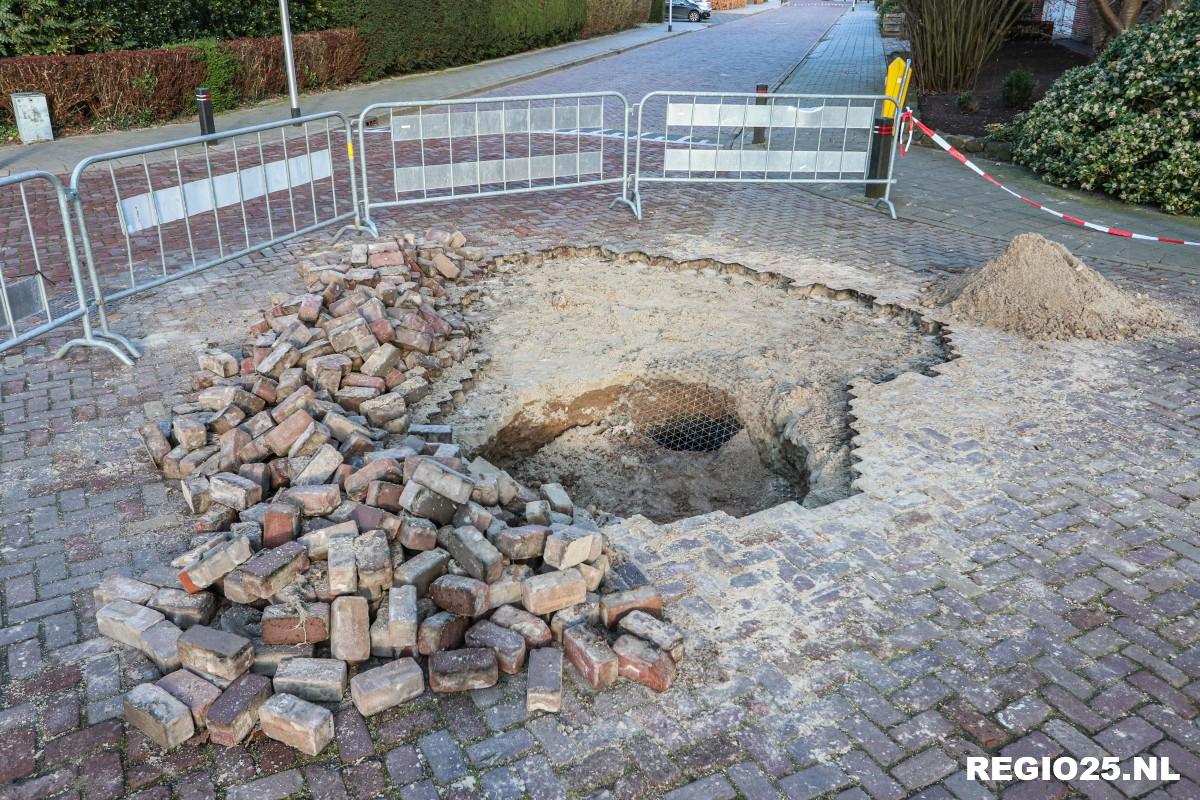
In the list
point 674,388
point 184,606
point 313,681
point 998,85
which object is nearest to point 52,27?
point 674,388

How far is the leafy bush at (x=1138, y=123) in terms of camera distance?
1084cm

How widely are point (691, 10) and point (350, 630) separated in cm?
4887

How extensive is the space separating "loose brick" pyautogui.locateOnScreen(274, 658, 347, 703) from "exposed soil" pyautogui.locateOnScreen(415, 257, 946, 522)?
7.63 feet

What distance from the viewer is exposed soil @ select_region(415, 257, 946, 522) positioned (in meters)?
5.71

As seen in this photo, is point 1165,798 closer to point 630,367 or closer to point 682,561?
point 682,561

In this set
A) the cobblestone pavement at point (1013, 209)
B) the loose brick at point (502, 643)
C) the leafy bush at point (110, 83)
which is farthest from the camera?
the leafy bush at point (110, 83)

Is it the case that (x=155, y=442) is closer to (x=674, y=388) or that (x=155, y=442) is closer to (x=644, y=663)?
(x=644, y=663)

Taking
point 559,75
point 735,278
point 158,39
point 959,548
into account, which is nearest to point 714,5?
point 559,75

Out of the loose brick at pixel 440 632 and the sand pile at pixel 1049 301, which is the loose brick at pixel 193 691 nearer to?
the loose brick at pixel 440 632

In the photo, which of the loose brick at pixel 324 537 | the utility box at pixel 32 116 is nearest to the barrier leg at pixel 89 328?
the loose brick at pixel 324 537

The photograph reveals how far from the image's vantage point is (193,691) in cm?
329

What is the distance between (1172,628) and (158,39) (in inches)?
727

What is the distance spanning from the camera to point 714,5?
60688mm

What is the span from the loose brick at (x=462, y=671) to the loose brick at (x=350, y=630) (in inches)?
10.8
